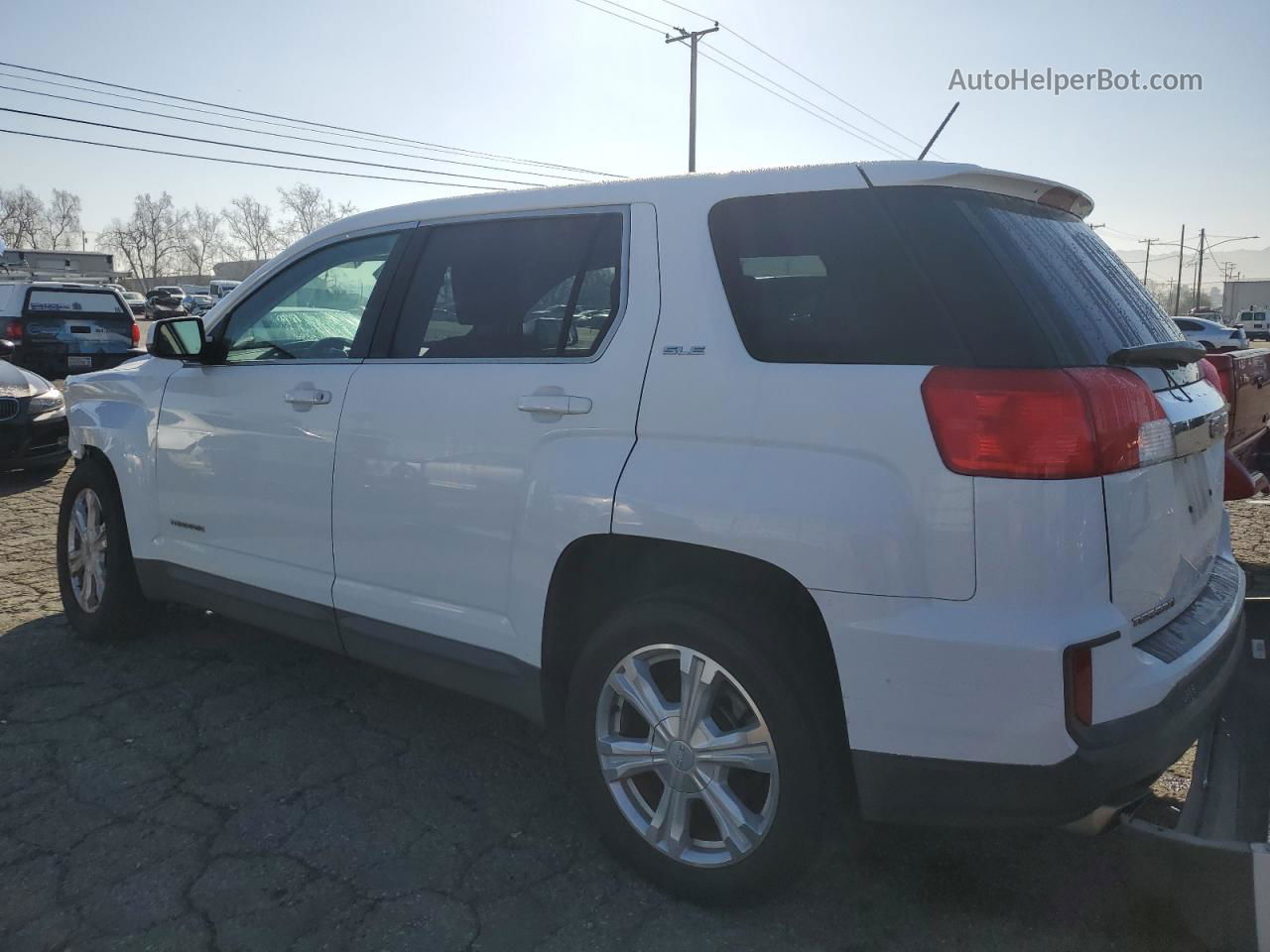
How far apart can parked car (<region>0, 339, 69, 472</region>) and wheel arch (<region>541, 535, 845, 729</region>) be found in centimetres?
725

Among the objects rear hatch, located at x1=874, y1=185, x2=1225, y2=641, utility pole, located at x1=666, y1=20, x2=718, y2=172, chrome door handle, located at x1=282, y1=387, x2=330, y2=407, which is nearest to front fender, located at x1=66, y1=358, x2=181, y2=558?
chrome door handle, located at x1=282, y1=387, x2=330, y2=407

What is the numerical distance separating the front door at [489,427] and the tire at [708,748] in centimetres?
28

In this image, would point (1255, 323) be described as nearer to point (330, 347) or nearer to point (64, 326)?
point (64, 326)

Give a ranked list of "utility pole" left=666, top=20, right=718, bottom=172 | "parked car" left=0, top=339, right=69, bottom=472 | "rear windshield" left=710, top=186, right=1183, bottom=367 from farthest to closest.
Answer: "utility pole" left=666, top=20, right=718, bottom=172 → "parked car" left=0, top=339, right=69, bottom=472 → "rear windshield" left=710, top=186, right=1183, bottom=367

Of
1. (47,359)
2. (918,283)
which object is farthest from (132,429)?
(47,359)

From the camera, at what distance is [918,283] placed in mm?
2148

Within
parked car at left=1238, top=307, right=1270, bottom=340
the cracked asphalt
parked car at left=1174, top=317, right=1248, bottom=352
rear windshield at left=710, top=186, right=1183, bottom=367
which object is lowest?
the cracked asphalt

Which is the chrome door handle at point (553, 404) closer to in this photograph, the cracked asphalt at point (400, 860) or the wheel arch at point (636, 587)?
the wheel arch at point (636, 587)

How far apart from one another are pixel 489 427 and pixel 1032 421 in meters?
1.47

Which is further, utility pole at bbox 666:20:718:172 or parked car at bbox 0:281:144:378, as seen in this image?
utility pole at bbox 666:20:718:172

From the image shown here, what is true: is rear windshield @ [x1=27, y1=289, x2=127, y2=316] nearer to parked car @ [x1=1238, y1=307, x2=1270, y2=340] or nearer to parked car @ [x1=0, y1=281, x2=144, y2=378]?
parked car @ [x1=0, y1=281, x2=144, y2=378]

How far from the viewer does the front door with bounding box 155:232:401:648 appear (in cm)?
335

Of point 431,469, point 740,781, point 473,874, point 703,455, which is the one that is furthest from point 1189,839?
point 431,469

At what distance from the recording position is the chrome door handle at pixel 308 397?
3.29 m
